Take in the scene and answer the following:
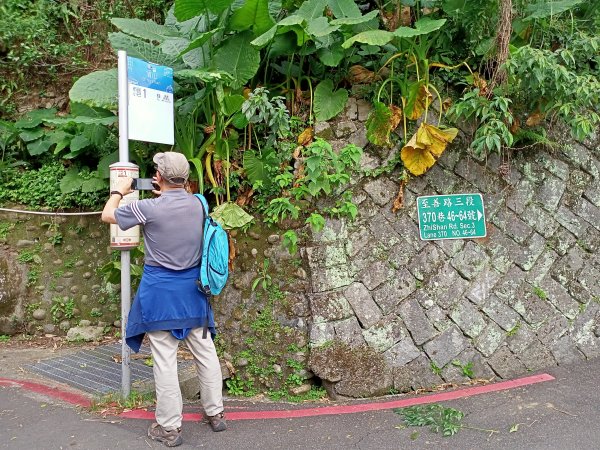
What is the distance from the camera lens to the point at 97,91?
15.8 feet

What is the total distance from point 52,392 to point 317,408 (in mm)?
2069

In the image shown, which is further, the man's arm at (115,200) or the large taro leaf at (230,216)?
the large taro leaf at (230,216)

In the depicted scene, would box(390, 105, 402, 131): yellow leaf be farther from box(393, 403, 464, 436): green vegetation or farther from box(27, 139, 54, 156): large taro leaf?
box(27, 139, 54, 156): large taro leaf

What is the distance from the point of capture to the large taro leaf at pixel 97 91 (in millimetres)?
4750

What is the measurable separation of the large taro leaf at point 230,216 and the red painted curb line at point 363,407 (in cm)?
150

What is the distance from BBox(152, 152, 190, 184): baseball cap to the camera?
145 inches

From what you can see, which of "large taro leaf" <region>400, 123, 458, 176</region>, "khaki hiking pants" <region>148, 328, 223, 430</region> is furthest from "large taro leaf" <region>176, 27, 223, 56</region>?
"khaki hiking pants" <region>148, 328, 223, 430</region>

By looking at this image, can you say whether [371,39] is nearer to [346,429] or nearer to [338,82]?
[338,82]

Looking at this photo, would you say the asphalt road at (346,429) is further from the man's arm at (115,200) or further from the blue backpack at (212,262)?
the man's arm at (115,200)

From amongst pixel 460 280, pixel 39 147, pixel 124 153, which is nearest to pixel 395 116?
pixel 460 280

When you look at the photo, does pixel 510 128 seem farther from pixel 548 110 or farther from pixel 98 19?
pixel 98 19

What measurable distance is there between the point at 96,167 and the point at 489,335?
433 cm

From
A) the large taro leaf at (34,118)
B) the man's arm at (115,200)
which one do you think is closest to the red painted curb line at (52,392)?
the man's arm at (115,200)

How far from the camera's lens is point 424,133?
15.6 ft
